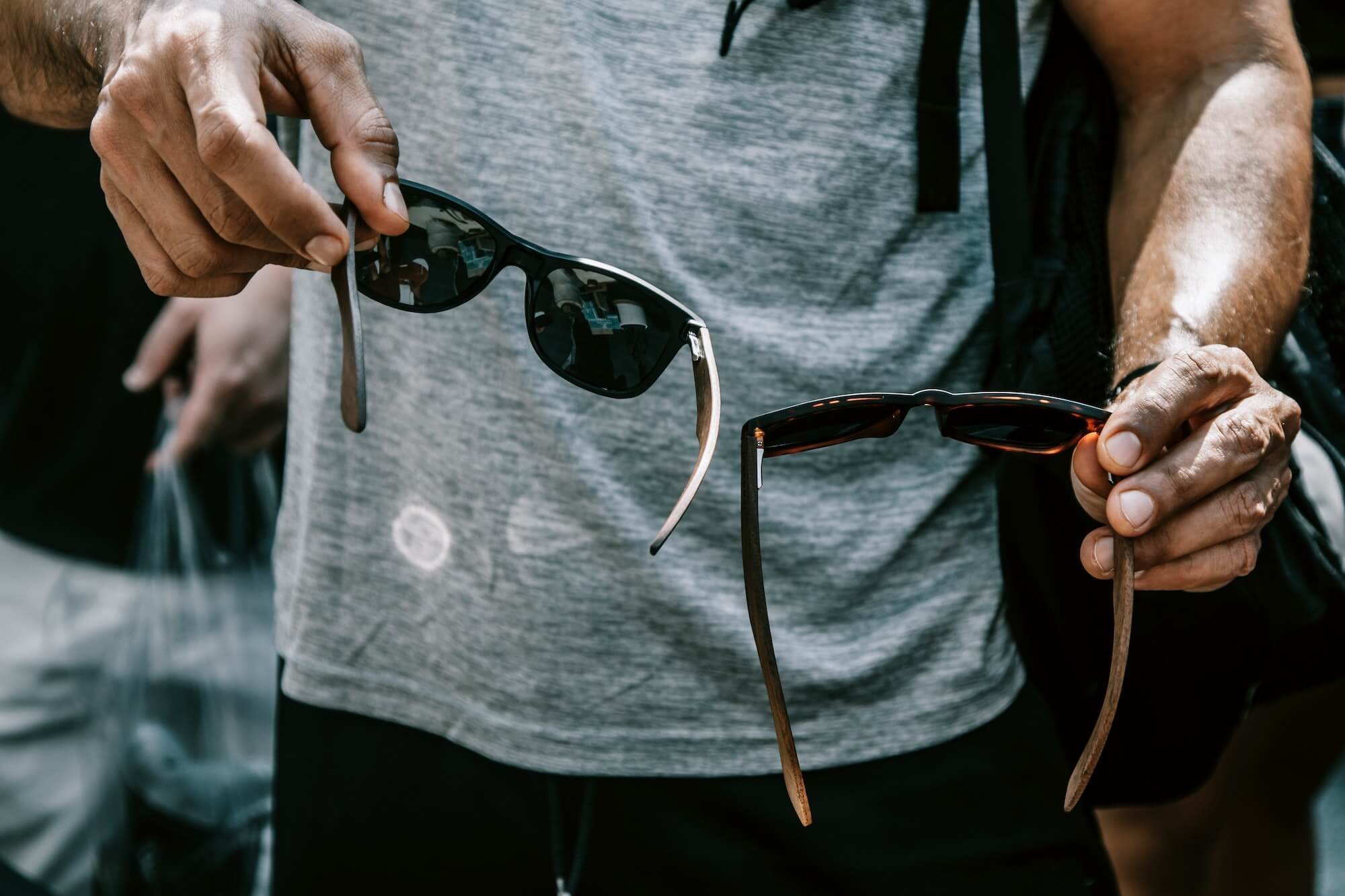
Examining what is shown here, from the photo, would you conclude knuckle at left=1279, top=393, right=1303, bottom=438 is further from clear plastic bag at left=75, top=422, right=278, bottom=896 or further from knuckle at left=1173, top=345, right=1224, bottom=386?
clear plastic bag at left=75, top=422, right=278, bottom=896

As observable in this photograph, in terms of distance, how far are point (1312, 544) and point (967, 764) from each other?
0.43m

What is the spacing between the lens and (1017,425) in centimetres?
80

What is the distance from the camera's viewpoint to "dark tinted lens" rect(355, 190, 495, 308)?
88 cm

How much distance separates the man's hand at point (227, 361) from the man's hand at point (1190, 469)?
4.70ft

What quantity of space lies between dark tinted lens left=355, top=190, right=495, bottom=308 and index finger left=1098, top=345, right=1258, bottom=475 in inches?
20.5

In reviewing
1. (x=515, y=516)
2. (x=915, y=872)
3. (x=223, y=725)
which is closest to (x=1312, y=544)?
(x=915, y=872)

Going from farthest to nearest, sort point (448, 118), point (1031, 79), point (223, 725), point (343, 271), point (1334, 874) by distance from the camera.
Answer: point (1334, 874) → point (223, 725) → point (1031, 79) → point (448, 118) → point (343, 271)

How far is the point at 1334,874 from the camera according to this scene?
2.47 m

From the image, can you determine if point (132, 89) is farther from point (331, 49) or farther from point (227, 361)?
point (227, 361)

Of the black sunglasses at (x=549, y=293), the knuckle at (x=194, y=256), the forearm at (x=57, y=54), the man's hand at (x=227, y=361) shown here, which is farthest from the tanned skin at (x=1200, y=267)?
the man's hand at (x=227, y=361)

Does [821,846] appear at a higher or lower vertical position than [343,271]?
lower

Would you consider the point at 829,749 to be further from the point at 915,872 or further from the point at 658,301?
the point at 658,301

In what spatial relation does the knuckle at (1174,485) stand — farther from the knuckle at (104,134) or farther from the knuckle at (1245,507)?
the knuckle at (104,134)

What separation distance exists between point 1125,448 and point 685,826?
24.6 inches
